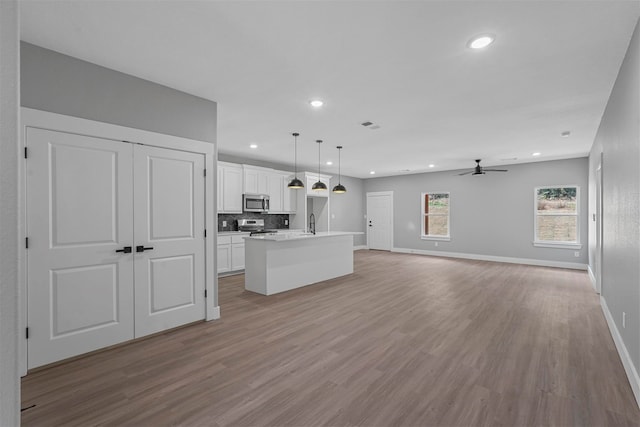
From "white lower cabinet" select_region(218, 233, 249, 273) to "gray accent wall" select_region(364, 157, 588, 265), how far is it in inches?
223

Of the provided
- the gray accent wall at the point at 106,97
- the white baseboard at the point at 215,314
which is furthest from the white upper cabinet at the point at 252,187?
the white baseboard at the point at 215,314

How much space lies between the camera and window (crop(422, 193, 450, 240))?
9367mm

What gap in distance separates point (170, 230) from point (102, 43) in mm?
1833

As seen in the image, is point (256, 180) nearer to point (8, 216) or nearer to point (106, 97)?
point (106, 97)

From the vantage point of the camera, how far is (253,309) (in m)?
4.18

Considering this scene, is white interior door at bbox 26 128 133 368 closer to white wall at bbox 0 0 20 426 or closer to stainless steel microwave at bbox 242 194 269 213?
white wall at bbox 0 0 20 426

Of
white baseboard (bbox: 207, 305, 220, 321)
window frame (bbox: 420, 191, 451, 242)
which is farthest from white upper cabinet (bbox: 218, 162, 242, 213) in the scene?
window frame (bbox: 420, 191, 451, 242)

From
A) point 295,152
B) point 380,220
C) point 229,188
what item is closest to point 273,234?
point 229,188

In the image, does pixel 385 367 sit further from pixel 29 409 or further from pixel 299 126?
pixel 299 126

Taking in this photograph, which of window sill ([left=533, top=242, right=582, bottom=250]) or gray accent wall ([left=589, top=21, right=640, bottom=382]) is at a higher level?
gray accent wall ([left=589, top=21, right=640, bottom=382])

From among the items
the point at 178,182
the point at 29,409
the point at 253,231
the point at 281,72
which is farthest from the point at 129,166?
the point at 253,231

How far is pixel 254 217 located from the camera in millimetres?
7605

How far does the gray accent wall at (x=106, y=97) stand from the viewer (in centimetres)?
258

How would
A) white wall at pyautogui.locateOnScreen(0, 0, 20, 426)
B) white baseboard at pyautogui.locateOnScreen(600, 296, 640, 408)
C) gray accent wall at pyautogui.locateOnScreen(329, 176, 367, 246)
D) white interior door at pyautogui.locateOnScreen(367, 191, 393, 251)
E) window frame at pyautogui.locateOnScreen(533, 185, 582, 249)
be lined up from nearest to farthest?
white wall at pyautogui.locateOnScreen(0, 0, 20, 426), white baseboard at pyautogui.locateOnScreen(600, 296, 640, 408), window frame at pyautogui.locateOnScreen(533, 185, 582, 249), gray accent wall at pyautogui.locateOnScreen(329, 176, 367, 246), white interior door at pyautogui.locateOnScreen(367, 191, 393, 251)
